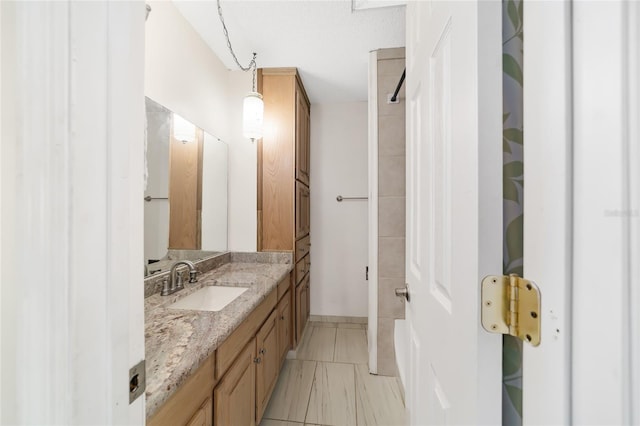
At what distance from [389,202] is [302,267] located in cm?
107

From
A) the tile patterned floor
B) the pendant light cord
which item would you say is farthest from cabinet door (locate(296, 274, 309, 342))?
the pendant light cord

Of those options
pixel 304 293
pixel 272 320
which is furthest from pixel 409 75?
pixel 304 293

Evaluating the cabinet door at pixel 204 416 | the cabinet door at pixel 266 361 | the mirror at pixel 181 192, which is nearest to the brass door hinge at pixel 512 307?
the cabinet door at pixel 204 416

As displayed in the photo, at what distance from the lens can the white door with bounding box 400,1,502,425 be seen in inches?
15.9

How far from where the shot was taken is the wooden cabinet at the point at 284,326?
1791 mm

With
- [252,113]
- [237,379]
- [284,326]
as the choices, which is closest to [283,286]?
[284,326]

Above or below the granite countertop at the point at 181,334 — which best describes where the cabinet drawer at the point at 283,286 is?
below

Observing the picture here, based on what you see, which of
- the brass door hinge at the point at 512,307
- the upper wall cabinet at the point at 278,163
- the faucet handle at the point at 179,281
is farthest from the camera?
the upper wall cabinet at the point at 278,163

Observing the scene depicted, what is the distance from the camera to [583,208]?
10.9 inches

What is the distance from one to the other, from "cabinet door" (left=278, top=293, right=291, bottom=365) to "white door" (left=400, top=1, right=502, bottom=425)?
1.17 meters

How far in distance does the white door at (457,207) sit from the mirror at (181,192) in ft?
4.41

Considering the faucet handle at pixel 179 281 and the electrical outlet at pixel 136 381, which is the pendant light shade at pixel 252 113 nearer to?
the faucet handle at pixel 179 281

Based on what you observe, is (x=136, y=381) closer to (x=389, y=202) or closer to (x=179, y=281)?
(x=179, y=281)

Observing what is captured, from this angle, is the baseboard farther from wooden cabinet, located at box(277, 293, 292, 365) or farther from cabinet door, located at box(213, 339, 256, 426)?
cabinet door, located at box(213, 339, 256, 426)
